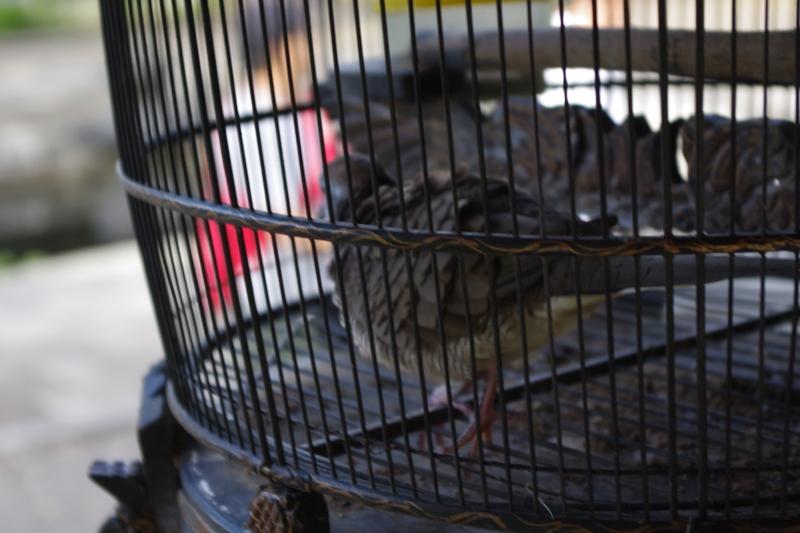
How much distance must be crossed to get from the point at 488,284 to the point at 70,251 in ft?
19.9

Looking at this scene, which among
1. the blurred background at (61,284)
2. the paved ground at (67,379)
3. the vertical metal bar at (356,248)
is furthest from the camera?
the blurred background at (61,284)

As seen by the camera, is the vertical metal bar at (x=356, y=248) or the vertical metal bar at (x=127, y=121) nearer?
the vertical metal bar at (x=356, y=248)

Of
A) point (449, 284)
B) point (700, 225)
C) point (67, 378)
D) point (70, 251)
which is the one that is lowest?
point (70, 251)

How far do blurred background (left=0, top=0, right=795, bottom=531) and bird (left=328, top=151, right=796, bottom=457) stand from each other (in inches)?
17.8

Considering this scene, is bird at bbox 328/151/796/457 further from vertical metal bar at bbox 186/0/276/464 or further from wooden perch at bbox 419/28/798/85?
wooden perch at bbox 419/28/798/85

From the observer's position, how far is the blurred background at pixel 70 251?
2904mm

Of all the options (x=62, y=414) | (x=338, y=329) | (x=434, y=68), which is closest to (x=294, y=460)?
(x=338, y=329)

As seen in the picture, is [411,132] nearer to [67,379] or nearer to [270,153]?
[270,153]

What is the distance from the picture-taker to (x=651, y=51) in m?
1.26

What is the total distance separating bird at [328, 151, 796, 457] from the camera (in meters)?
1.09

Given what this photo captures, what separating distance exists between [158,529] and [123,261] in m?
3.87

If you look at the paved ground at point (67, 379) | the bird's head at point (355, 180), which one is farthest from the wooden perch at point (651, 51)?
the paved ground at point (67, 379)

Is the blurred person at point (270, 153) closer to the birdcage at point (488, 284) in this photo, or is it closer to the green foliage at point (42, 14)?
the birdcage at point (488, 284)

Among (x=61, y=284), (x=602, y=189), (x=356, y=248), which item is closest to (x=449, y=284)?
(x=356, y=248)
